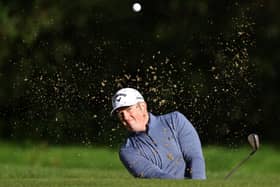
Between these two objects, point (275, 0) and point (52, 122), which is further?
point (275, 0)

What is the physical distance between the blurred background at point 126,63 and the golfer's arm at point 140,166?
29.6 feet

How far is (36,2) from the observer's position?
24.6m

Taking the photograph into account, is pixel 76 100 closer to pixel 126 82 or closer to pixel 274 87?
pixel 126 82

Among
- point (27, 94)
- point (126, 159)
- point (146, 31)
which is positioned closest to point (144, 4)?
point (146, 31)

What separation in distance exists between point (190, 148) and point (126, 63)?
1396 centimetres

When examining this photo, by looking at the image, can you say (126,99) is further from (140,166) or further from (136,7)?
(136,7)

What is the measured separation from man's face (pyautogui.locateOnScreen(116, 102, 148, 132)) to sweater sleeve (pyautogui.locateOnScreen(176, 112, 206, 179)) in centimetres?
26

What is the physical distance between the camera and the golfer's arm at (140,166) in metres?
8.84

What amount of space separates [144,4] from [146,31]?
1.06 meters

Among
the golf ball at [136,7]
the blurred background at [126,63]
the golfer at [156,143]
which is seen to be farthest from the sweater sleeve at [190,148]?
the golf ball at [136,7]

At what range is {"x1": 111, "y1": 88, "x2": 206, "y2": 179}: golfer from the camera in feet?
29.2

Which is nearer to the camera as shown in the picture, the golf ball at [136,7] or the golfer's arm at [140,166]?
the golfer's arm at [140,166]

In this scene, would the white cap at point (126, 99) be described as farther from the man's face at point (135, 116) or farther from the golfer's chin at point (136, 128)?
the golfer's chin at point (136, 128)

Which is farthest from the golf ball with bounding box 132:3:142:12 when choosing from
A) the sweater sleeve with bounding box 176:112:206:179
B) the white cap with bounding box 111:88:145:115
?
the sweater sleeve with bounding box 176:112:206:179
